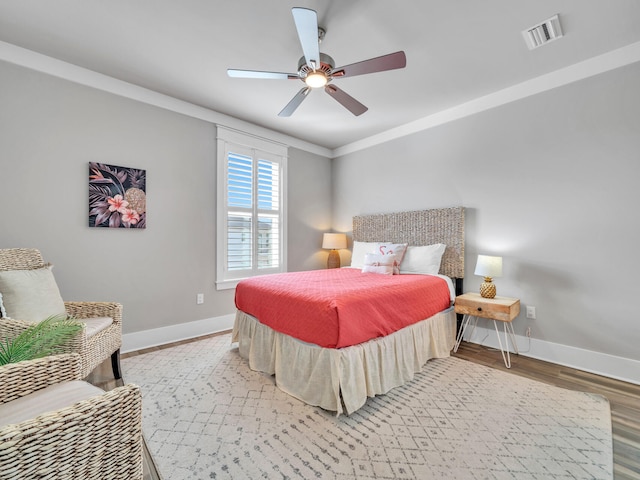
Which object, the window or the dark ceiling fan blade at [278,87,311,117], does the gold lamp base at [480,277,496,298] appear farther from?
the window

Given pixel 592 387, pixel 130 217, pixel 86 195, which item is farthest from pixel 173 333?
pixel 592 387

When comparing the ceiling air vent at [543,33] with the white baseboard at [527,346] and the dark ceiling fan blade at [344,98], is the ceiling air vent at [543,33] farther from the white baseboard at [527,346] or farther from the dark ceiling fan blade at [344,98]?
the white baseboard at [527,346]

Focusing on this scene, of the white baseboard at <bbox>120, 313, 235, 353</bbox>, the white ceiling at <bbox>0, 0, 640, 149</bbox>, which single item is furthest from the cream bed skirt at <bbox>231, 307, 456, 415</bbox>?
the white ceiling at <bbox>0, 0, 640, 149</bbox>

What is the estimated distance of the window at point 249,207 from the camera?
12.1 feet

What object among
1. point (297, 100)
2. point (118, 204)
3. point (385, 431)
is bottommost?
point (385, 431)

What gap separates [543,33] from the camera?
7.16ft

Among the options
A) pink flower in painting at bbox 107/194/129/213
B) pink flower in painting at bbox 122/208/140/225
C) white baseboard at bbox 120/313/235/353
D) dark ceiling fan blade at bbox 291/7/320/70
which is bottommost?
white baseboard at bbox 120/313/235/353

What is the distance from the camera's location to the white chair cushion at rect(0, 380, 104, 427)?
1.00m

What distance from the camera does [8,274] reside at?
6.51ft

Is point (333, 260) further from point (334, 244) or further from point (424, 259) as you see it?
point (424, 259)

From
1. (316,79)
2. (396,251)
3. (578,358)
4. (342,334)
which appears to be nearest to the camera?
(342,334)

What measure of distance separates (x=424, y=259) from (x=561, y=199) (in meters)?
1.39

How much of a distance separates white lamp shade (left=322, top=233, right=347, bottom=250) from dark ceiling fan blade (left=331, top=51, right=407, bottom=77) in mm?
2778

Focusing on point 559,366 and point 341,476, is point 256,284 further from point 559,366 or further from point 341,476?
point 559,366
